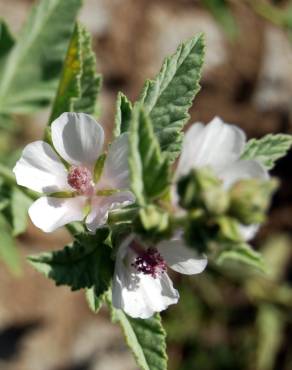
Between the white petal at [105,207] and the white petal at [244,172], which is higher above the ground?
the white petal at [244,172]

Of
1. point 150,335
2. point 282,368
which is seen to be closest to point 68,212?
point 150,335

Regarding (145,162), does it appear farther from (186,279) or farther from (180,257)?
(186,279)

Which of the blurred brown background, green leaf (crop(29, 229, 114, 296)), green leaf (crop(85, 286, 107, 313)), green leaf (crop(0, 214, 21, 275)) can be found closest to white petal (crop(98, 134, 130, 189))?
green leaf (crop(29, 229, 114, 296))

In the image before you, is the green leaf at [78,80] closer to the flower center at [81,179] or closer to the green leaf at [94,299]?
the flower center at [81,179]

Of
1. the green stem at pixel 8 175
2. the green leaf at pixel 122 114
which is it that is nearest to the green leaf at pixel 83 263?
the green leaf at pixel 122 114

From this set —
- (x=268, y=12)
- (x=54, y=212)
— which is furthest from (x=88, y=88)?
(x=268, y=12)

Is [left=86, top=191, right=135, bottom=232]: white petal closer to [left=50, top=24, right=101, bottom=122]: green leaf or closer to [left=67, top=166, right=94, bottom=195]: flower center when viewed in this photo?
[left=67, top=166, right=94, bottom=195]: flower center
